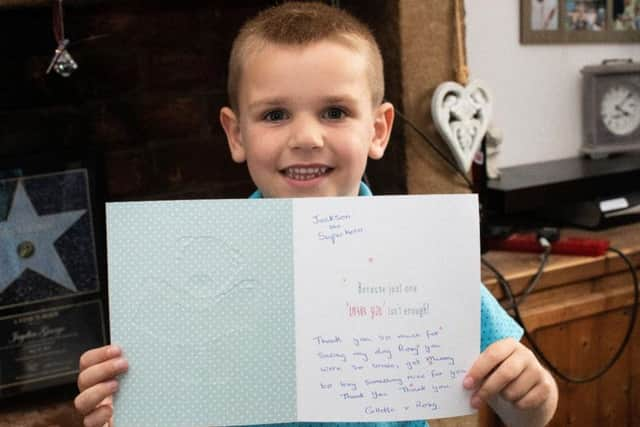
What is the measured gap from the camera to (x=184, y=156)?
1.27 m

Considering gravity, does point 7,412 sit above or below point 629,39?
below

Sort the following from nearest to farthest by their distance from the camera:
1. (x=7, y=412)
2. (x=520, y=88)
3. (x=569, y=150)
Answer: (x=7, y=412) < (x=520, y=88) < (x=569, y=150)

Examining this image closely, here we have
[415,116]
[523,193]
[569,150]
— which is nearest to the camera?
[415,116]

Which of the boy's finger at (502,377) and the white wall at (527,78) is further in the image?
the white wall at (527,78)

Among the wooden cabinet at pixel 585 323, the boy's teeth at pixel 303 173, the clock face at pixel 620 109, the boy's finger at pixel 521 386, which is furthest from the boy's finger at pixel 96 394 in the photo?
the clock face at pixel 620 109

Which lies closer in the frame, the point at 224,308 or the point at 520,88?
the point at 224,308

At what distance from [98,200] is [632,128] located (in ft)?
4.55

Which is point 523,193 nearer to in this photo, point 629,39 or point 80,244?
point 629,39

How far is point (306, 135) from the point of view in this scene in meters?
0.72

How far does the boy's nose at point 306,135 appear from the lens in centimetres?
72

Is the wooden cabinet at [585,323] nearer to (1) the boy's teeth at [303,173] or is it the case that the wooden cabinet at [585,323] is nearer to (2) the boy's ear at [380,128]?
(2) the boy's ear at [380,128]

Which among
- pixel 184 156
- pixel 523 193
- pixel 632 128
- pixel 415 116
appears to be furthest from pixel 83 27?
pixel 632 128

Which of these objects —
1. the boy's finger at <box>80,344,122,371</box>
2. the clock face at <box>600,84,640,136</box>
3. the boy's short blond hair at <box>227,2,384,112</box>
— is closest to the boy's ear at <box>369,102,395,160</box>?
the boy's short blond hair at <box>227,2,384,112</box>

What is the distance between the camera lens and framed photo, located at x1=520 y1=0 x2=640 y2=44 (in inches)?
62.6
